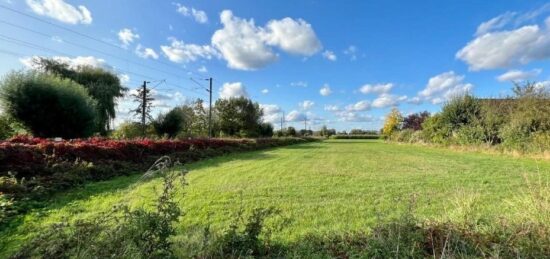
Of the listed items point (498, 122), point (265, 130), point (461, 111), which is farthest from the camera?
point (265, 130)

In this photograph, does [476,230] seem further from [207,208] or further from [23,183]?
[23,183]

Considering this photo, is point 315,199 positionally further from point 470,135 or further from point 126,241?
point 470,135

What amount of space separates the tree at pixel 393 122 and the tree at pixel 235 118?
81.3ft

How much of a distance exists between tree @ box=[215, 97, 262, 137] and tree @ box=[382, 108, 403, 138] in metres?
24.8

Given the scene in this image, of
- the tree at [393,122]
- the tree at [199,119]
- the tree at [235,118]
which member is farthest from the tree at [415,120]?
the tree at [199,119]

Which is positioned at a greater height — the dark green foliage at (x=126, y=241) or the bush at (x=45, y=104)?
the bush at (x=45, y=104)

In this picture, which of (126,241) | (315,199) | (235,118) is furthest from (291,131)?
(126,241)

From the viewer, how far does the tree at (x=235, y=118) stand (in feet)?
163

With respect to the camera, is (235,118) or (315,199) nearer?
(315,199)

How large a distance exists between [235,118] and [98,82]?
2130 cm

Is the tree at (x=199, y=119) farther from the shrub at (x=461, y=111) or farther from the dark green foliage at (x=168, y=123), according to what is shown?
the shrub at (x=461, y=111)

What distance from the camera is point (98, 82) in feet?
105

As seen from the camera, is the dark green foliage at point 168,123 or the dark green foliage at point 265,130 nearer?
the dark green foliage at point 168,123

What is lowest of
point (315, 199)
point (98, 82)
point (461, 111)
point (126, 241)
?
point (315, 199)
